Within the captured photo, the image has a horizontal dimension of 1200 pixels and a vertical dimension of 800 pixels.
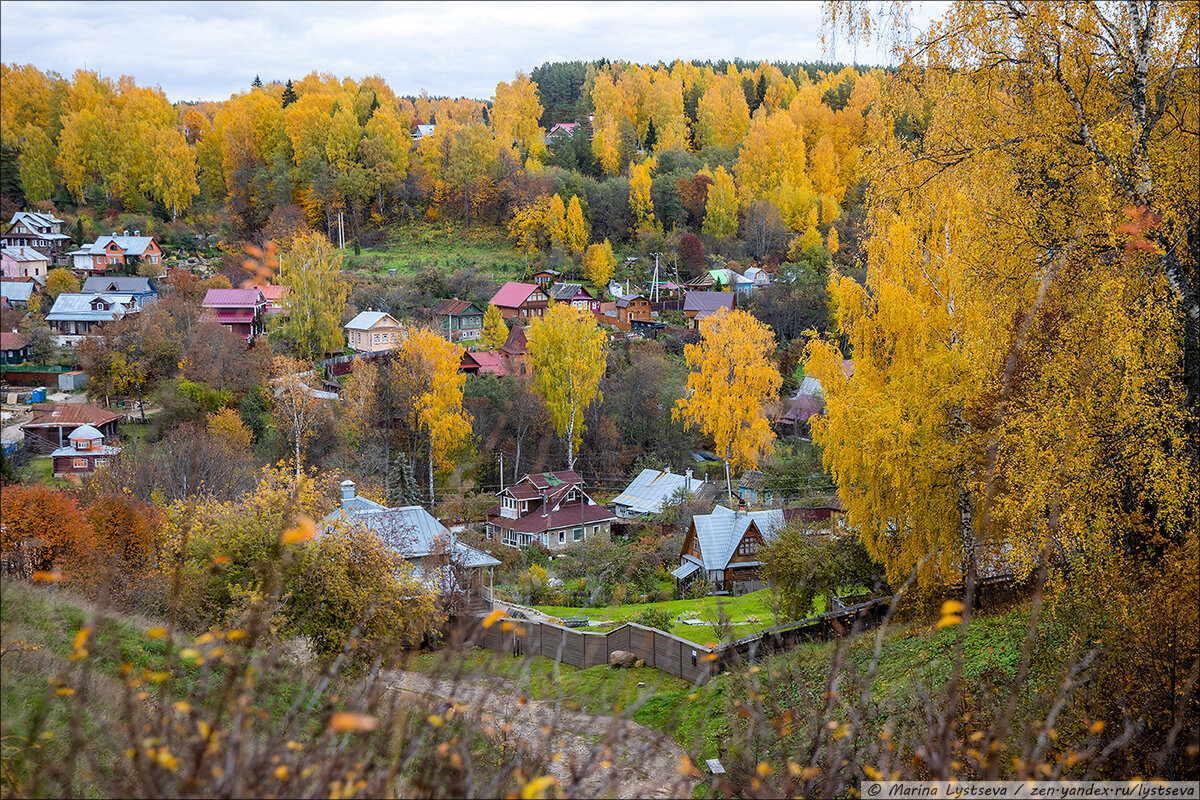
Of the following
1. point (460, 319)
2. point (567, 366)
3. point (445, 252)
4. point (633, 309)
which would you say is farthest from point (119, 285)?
point (567, 366)

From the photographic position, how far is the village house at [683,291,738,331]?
140 feet

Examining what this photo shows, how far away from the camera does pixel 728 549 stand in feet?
67.8

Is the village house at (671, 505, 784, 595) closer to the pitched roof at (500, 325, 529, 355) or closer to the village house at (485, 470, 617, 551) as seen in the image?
the village house at (485, 470, 617, 551)

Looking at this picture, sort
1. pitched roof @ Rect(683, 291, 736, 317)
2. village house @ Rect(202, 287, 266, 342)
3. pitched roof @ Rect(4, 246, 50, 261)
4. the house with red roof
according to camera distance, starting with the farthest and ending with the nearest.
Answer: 1. pitched roof @ Rect(4, 246, 50, 261)
2. pitched roof @ Rect(683, 291, 736, 317)
3. the house with red roof
4. village house @ Rect(202, 287, 266, 342)

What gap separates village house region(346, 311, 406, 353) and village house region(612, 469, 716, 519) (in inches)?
552

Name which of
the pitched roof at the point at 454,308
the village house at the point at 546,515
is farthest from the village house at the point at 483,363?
the village house at the point at 546,515

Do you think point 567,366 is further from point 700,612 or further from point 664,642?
point 664,642

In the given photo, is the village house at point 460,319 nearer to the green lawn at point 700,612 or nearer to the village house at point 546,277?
the village house at point 546,277

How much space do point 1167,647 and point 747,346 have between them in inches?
832

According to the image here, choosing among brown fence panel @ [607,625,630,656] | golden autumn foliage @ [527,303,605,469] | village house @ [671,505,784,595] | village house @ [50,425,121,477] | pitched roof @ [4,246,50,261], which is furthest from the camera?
pitched roof @ [4,246,50,261]

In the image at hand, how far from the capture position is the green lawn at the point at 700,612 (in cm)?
1439

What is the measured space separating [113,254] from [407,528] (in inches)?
1543

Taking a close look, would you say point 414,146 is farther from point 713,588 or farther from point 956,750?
point 956,750

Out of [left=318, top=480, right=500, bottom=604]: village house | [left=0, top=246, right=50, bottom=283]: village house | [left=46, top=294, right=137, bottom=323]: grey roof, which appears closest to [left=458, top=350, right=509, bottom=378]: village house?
[left=318, top=480, right=500, bottom=604]: village house
